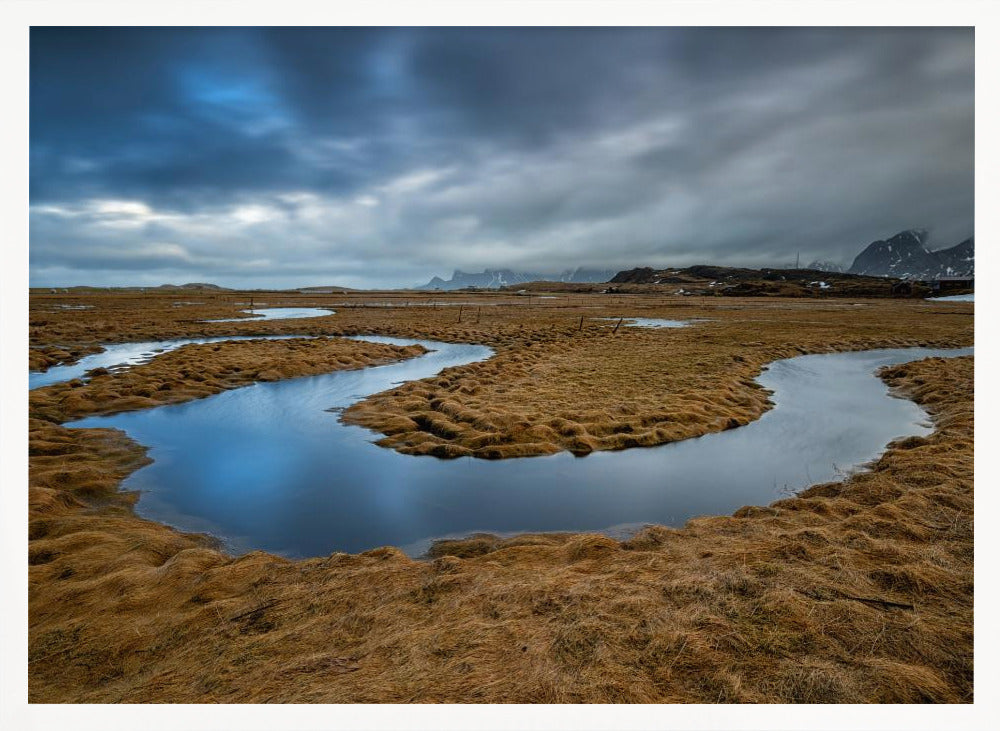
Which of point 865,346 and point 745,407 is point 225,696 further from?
point 865,346

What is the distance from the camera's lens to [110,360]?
2467cm

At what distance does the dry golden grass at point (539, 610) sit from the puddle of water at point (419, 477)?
0.77 meters

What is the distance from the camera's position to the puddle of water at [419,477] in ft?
26.4

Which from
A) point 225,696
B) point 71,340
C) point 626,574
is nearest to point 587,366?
point 626,574

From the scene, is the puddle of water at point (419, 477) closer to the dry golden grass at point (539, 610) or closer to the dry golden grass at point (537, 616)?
the dry golden grass at point (539, 610)

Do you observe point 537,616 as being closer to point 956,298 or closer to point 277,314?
point 277,314

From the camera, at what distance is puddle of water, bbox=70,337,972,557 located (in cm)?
804

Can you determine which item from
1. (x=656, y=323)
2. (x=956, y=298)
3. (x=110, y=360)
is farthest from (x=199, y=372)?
(x=956, y=298)

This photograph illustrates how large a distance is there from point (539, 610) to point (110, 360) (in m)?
28.8

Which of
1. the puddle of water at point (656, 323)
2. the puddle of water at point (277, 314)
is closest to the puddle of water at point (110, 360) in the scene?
the puddle of water at point (277, 314)

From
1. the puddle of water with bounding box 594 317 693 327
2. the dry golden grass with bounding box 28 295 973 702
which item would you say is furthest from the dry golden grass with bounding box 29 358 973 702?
the puddle of water with bounding box 594 317 693 327

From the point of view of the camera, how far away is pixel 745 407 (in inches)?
611

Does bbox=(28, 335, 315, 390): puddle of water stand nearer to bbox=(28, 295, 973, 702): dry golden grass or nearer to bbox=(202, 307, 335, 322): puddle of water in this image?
bbox=(28, 295, 973, 702): dry golden grass

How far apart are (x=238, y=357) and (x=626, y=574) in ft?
77.1
